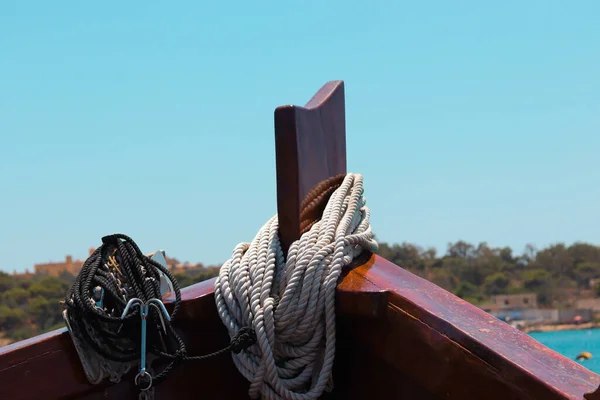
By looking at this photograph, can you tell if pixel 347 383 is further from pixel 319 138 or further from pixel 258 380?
pixel 319 138

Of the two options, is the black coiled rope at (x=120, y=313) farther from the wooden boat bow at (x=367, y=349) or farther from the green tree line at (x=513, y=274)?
the green tree line at (x=513, y=274)

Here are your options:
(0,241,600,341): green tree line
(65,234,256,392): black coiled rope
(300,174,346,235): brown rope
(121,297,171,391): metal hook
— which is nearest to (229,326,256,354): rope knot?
(65,234,256,392): black coiled rope

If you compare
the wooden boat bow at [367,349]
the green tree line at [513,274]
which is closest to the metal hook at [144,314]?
the wooden boat bow at [367,349]

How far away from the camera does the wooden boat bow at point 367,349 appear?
6.16 ft

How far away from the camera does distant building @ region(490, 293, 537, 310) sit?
2127 inches

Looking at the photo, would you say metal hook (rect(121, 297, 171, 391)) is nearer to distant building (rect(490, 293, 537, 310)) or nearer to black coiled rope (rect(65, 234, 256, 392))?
black coiled rope (rect(65, 234, 256, 392))

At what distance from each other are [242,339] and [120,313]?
0.35 m

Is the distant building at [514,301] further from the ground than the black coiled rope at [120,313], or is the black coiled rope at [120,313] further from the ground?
the black coiled rope at [120,313]

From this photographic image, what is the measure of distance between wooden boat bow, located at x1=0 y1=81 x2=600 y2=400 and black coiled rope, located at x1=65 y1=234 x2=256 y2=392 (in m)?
0.09

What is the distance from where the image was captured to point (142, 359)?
83.7 inches

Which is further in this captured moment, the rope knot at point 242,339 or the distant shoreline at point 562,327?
the distant shoreline at point 562,327

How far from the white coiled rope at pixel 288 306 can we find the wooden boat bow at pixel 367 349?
5cm

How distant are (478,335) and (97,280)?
101 cm

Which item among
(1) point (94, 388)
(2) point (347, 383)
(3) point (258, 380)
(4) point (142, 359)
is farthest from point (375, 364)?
(1) point (94, 388)
